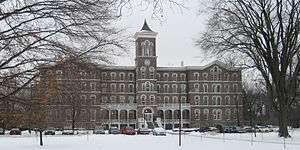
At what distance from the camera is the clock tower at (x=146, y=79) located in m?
106

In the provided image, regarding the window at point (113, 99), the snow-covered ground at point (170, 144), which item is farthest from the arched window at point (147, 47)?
the snow-covered ground at point (170, 144)

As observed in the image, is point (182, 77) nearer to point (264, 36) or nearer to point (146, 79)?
point (146, 79)

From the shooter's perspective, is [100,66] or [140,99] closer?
[100,66]

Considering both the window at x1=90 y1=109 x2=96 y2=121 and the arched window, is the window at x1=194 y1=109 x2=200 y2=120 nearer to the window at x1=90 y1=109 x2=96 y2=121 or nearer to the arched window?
the arched window

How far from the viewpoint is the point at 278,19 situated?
130 ft

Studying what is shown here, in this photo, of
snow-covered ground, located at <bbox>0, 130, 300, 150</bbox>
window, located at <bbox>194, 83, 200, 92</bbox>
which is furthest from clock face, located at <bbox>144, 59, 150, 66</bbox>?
snow-covered ground, located at <bbox>0, 130, 300, 150</bbox>

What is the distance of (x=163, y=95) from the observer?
11406 cm

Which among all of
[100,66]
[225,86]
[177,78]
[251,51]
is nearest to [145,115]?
[177,78]

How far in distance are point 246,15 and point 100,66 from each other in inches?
1073

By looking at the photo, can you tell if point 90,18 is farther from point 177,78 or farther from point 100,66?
point 177,78

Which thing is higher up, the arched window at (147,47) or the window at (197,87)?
the arched window at (147,47)

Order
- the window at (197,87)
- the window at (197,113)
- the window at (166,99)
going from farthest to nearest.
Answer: the window at (166,99)
the window at (197,87)
the window at (197,113)

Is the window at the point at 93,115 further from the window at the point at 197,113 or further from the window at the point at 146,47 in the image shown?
the window at the point at 197,113

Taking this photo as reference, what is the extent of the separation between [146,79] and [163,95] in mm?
8249
